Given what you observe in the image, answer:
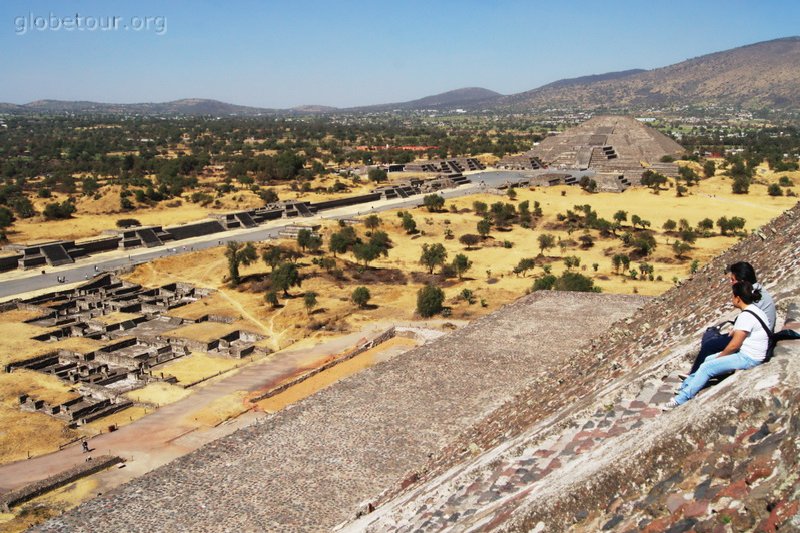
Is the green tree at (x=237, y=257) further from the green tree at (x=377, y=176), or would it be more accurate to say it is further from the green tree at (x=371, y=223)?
the green tree at (x=377, y=176)

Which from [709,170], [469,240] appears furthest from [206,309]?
[709,170]

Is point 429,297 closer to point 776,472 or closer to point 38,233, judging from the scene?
point 776,472

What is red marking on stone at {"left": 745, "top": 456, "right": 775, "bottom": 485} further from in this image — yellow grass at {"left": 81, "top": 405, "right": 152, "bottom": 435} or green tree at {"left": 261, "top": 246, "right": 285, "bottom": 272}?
green tree at {"left": 261, "top": 246, "right": 285, "bottom": 272}

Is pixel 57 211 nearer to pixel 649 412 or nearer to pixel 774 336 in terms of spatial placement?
pixel 649 412

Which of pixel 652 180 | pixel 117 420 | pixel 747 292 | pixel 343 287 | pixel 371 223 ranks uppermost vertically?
pixel 747 292

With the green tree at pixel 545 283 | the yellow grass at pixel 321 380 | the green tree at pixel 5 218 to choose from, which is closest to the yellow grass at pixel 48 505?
the yellow grass at pixel 321 380

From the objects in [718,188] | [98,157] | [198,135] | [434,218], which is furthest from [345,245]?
[198,135]
